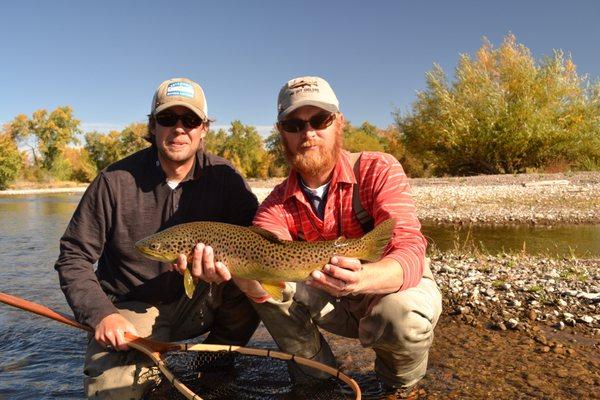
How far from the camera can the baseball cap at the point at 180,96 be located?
375cm

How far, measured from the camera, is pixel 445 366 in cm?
381

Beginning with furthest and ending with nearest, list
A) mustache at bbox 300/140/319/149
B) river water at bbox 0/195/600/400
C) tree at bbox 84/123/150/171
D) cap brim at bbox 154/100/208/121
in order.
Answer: tree at bbox 84/123/150/171
river water at bbox 0/195/600/400
cap brim at bbox 154/100/208/121
mustache at bbox 300/140/319/149

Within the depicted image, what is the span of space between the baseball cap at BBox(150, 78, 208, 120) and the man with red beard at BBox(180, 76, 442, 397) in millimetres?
720

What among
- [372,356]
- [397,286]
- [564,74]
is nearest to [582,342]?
[372,356]

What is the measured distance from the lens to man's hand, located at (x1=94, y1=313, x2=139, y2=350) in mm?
3186

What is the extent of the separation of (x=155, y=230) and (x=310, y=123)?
4.75 feet

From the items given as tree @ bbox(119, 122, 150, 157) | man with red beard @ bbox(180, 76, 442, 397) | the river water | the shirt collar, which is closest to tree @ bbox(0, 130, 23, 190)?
tree @ bbox(119, 122, 150, 157)

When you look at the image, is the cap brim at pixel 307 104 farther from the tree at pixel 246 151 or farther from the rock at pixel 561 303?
the tree at pixel 246 151

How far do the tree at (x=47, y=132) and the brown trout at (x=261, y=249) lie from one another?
77915 millimetres

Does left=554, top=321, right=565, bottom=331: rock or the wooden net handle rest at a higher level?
the wooden net handle

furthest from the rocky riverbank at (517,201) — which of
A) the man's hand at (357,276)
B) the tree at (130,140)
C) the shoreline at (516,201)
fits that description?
the tree at (130,140)

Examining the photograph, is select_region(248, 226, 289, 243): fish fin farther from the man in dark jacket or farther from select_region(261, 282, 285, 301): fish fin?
the man in dark jacket

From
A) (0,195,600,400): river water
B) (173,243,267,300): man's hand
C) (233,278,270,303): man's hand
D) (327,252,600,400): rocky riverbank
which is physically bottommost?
(0,195,600,400): river water

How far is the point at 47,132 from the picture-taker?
74.1 metres
